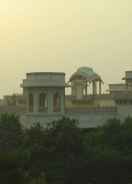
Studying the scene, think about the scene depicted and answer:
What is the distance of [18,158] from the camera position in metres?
35.0

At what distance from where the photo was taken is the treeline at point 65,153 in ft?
112

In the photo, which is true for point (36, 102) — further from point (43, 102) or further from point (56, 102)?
point (56, 102)

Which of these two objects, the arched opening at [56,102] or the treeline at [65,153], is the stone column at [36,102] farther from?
the treeline at [65,153]

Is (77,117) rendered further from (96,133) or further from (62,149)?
(62,149)

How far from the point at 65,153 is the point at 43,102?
9061 mm

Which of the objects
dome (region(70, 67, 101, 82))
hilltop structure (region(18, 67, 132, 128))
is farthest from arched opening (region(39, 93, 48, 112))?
dome (region(70, 67, 101, 82))

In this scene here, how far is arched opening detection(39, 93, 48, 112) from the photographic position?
159 ft

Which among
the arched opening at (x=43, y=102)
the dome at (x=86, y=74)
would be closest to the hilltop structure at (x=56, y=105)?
the arched opening at (x=43, y=102)

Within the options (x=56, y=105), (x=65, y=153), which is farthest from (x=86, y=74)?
(x=65, y=153)

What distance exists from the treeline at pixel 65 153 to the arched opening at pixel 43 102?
1674mm

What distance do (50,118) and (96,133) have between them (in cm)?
337

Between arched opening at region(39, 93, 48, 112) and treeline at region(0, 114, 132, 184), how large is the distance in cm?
167

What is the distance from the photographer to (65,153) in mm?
Result: 40281

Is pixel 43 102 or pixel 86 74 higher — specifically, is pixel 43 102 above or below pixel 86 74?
below
